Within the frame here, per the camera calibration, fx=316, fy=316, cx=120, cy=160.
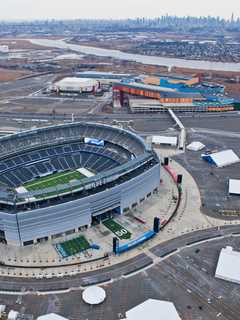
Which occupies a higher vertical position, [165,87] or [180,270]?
[165,87]

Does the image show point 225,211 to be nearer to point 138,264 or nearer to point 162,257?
point 162,257

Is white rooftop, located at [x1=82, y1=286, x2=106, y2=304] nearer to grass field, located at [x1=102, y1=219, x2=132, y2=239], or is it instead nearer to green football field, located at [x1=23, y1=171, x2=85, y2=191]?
grass field, located at [x1=102, y1=219, x2=132, y2=239]

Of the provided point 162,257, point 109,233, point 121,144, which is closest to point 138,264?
point 162,257

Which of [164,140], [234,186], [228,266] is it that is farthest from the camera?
[164,140]

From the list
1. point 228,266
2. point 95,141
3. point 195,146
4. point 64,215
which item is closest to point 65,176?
point 95,141

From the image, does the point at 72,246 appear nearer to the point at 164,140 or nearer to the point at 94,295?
the point at 94,295

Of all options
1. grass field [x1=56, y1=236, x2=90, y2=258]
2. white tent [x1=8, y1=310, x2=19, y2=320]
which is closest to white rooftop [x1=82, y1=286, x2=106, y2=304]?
white tent [x1=8, y1=310, x2=19, y2=320]
